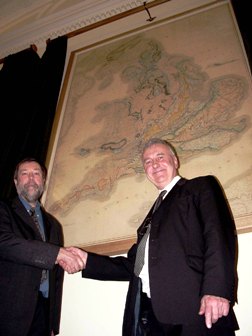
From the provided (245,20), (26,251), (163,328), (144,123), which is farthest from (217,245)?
(245,20)

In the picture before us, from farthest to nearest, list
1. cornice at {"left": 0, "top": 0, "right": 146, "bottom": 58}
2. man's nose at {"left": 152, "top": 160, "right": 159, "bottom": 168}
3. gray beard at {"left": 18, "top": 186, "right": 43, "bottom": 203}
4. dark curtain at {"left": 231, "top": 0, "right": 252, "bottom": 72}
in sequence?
cornice at {"left": 0, "top": 0, "right": 146, "bottom": 58} < dark curtain at {"left": 231, "top": 0, "right": 252, "bottom": 72} < gray beard at {"left": 18, "top": 186, "right": 43, "bottom": 203} < man's nose at {"left": 152, "top": 160, "right": 159, "bottom": 168}

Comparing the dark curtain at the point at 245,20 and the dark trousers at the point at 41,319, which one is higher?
the dark curtain at the point at 245,20

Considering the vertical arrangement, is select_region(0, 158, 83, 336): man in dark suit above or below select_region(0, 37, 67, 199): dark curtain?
below

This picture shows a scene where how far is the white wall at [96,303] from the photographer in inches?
68.2

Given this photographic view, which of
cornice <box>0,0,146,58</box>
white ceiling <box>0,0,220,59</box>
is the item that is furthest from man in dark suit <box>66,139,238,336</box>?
cornice <box>0,0,146,58</box>

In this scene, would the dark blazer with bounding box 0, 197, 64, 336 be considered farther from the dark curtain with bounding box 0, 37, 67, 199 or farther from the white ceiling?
the white ceiling

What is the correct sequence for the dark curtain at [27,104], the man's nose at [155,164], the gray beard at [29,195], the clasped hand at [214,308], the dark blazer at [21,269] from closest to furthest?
the clasped hand at [214,308], the dark blazer at [21,269], the man's nose at [155,164], the gray beard at [29,195], the dark curtain at [27,104]

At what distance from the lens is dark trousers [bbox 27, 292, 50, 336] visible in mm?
1515

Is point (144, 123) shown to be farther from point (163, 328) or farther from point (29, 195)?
point (163, 328)

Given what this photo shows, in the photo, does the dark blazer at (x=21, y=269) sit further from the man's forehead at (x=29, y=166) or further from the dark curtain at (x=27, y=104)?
the dark curtain at (x=27, y=104)

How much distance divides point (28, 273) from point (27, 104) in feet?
6.29

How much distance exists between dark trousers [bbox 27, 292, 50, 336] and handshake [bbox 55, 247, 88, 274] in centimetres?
22

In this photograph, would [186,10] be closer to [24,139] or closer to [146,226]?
[24,139]

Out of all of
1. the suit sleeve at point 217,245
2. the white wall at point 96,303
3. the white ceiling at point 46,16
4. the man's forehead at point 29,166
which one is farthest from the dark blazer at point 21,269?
the white ceiling at point 46,16
